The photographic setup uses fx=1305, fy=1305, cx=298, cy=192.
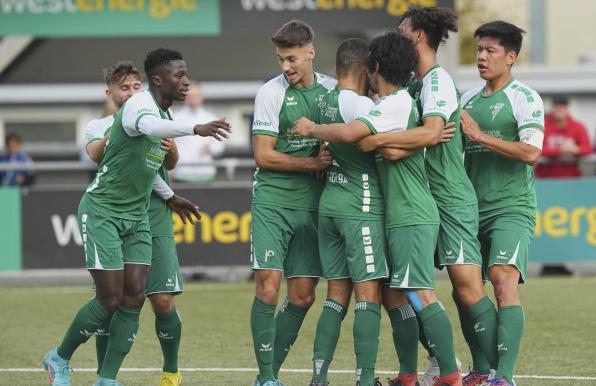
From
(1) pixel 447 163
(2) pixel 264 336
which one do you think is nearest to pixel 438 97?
(1) pixel 447 163

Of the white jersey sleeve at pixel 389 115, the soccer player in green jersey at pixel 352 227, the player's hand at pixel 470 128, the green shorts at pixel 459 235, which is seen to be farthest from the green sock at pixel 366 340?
the player's hand at pixel 470 128

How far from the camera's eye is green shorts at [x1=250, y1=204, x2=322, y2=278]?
8328 millimetres

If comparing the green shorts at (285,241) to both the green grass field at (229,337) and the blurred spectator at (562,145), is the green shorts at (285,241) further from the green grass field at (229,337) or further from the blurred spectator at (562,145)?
the blurred spectator at (562,145)

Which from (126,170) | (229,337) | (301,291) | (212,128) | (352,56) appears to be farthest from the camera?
(229,337)

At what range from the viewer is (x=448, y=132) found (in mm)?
8016

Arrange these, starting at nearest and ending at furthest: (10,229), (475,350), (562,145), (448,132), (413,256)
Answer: (413,256) < (448,132) < (475,350) < (10,229) < (562,145)

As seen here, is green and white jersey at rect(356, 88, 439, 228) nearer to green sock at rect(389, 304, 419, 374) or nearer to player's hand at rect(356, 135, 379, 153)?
player's hand at rect(356, 135, 379, 153)

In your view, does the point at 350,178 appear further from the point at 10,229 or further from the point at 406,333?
the point at 10,229

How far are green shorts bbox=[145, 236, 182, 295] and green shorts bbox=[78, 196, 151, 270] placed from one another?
23 centimetres

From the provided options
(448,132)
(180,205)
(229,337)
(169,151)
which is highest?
(448,132)

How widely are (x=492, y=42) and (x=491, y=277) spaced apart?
4.96 ft

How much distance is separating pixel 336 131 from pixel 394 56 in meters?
0.58

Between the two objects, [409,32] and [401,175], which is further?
[409,32]

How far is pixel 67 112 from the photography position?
20.8m
